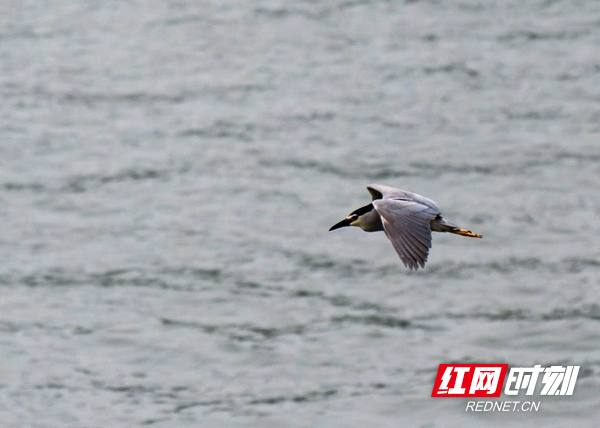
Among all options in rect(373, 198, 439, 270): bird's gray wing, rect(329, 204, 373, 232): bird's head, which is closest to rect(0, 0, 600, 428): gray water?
rect(329, 204, 373, 232): bird's head

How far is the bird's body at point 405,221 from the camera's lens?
9.88m

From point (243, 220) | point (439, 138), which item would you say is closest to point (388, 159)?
point (439, 138)

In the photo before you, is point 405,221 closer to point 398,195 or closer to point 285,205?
point 398,195

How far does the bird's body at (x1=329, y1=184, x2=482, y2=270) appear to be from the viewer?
32.4 ft

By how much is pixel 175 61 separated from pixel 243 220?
619 centimetres

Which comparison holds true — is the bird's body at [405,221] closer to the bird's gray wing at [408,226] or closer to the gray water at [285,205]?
the bird's gray wing at [408,226]

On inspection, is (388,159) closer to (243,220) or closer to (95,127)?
(243,220)

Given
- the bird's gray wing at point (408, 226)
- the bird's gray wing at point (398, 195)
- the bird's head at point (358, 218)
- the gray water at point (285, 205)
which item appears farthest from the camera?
the gray water at point (285, 205)

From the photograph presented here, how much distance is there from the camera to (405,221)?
10445 millimetres

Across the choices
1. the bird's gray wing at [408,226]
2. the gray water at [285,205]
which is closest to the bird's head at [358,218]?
the bird's gray wing at [408,226]

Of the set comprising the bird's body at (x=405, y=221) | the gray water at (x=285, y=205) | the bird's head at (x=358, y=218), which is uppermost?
the bird's body at (x=405, y=221)

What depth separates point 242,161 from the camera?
63.0 feet

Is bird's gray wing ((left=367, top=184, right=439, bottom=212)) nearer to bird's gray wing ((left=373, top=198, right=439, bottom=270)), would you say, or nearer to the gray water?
bird's gray wing ((left=373, top=198, right=439, bottom=270))

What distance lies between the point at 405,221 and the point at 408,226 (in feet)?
0.34
